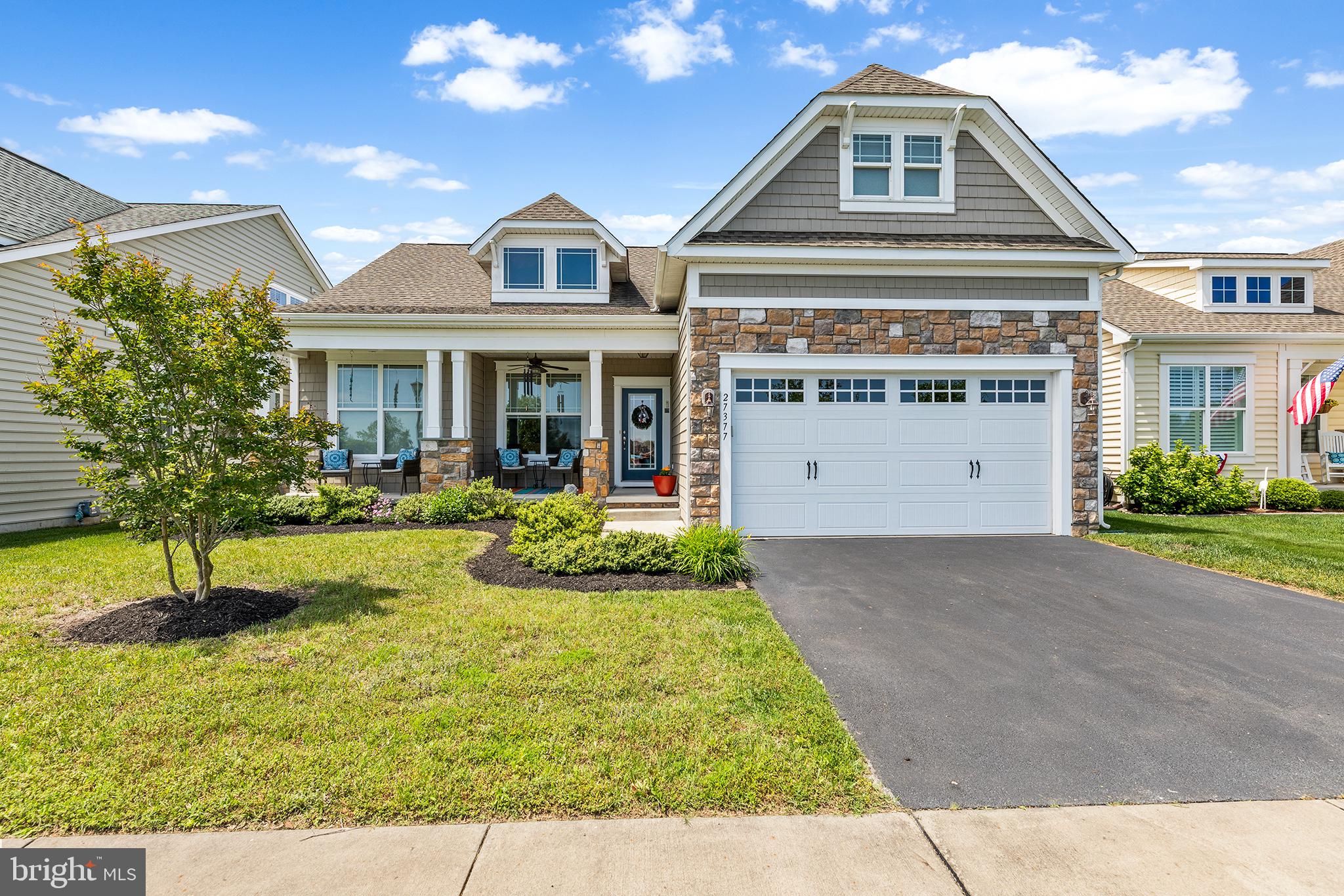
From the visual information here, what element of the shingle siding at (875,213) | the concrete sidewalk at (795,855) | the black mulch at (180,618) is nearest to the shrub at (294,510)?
the black mulch at (180,618)

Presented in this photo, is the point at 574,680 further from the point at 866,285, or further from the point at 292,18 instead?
the point at 292,18

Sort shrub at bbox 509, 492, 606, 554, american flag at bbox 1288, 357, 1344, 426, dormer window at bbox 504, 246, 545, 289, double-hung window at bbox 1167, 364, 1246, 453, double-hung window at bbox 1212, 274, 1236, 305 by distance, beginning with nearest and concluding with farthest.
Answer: shrub at bbox 509, 492, 606, 554, american flag at bbox 1288, 357, 1344, 426, dormer window at bbox 504, 246, 545, 289, double-hung window at bbox 1167, 364, 1246, 453, double-hung window at bbox 1212, 274, 1236, 305

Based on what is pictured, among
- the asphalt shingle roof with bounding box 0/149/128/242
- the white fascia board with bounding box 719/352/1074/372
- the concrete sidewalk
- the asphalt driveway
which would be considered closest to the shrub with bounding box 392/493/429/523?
the white fascia board with bounding box 719/352/1074/372

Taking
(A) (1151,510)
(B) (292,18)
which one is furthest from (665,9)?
(A) (1151,510)

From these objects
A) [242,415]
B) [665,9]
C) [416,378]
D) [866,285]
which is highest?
[665,9]

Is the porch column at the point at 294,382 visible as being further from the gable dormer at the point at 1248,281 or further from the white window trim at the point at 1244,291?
the white window trim at the point at 1244,291

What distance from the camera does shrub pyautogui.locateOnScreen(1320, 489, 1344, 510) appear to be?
1226 centimetres

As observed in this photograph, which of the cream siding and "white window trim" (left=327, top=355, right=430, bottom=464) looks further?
"white window trim" (left=327, top=355, right=430, bottom=464)

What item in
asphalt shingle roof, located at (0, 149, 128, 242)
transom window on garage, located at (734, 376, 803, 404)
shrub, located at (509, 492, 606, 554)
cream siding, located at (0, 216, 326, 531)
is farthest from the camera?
asphalt shingle roof, located at (0, 149, 128, 242)

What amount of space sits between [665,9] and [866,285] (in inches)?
228

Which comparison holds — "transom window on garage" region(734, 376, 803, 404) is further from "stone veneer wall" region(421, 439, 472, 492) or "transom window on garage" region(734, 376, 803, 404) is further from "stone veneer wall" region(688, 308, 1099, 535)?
"stone veneer wall" region(421, 439, 472, 492)

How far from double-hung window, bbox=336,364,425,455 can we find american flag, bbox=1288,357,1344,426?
18.1m

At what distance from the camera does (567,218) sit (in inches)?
489

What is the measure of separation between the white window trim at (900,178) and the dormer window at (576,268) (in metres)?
5.57
